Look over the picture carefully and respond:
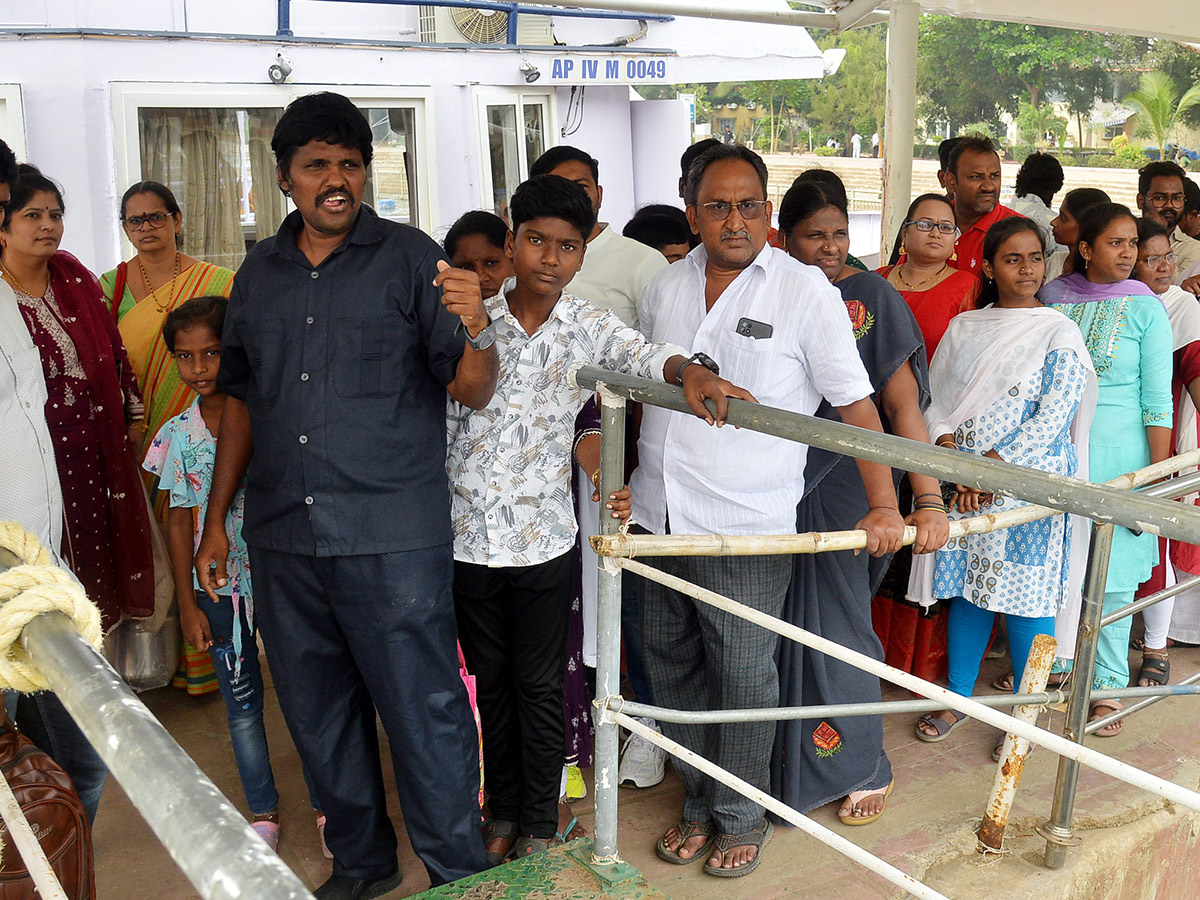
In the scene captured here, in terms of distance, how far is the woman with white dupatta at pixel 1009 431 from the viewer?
3.16 metres

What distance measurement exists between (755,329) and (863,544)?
1.93 feet

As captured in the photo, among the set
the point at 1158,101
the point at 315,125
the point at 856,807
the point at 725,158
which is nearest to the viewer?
the point at 315,125

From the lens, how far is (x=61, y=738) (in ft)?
7.71

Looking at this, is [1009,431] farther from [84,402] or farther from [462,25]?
[462,25]

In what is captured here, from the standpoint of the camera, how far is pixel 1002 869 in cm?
263

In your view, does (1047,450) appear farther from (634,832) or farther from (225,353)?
(225,353)

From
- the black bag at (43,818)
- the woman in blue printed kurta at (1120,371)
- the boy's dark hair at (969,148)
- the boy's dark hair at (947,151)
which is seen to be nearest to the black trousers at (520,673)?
the black bag at (43,818)

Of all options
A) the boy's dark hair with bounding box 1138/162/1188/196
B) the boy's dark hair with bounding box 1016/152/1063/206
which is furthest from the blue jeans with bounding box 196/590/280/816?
the boy's dark hair with bounding box 1138/162/1188/196

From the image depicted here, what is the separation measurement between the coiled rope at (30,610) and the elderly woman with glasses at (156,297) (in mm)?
2300

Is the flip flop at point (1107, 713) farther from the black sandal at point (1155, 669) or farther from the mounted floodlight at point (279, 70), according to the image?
the mounted floodlight at point (279, 70)

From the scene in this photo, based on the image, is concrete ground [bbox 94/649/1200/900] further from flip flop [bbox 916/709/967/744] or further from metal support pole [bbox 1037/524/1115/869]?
metal support pole [bbox 1037/524/1115/869]

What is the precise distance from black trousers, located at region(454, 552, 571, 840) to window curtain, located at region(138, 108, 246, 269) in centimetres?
481

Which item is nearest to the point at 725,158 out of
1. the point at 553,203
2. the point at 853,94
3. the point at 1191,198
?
the point at 553,203

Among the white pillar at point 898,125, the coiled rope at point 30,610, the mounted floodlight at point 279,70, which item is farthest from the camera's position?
the mounted floodlight at point 279,70
